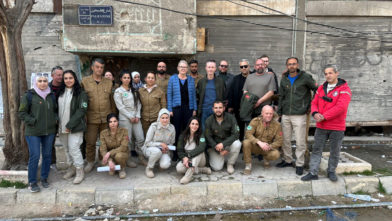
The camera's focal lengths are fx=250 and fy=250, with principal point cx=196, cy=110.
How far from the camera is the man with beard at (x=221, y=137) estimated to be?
4.57 metres

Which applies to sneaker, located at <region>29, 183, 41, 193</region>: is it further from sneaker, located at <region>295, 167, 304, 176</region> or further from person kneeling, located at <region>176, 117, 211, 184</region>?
sneaker, located at <region>295, 167, 304, 176</region>

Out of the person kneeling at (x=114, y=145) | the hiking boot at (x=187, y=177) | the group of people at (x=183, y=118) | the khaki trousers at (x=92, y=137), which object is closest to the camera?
the group of people at (x=183, y=118)

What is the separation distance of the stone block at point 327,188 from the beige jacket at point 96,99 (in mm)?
3922

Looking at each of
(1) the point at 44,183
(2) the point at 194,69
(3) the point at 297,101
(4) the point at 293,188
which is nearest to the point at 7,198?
(1) the point at 44,183

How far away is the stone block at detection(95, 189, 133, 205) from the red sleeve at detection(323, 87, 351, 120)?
3458 millimetres

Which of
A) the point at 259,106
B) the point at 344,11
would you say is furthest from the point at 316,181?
the point at 344,11

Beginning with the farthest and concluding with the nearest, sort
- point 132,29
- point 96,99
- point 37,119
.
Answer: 1. point 132,29
2. point 96,99
3. point 37,119

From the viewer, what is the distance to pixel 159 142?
4.59 m

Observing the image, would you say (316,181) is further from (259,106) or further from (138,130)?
(138,130)

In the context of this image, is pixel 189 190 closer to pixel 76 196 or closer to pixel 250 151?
pixel 250 151

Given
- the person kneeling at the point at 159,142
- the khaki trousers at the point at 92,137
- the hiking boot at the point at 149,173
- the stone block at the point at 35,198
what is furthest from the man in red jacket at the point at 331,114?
the stone block at the point at 35,198

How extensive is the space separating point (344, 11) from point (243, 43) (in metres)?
3.47

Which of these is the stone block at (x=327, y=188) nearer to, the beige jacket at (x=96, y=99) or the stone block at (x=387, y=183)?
the stone block at (x=387, y=183)

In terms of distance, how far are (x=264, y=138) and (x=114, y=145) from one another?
2.77 meters
